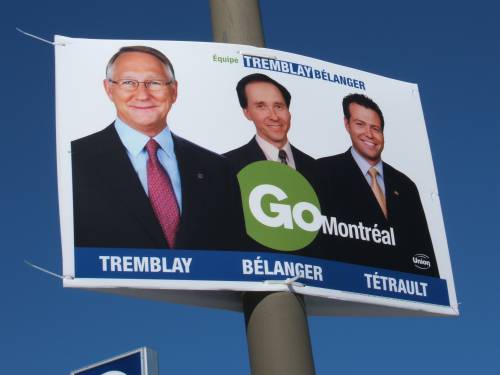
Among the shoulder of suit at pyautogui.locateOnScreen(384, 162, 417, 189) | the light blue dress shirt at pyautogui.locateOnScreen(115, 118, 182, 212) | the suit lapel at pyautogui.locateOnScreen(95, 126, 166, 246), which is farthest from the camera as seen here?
the shoulder of suit at pyautogui.locateOnScreen(384, 162, 417, 189)

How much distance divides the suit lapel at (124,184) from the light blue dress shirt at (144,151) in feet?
0.14

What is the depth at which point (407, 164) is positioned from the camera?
8.43 meters

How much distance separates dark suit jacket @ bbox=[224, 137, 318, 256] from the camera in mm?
7511

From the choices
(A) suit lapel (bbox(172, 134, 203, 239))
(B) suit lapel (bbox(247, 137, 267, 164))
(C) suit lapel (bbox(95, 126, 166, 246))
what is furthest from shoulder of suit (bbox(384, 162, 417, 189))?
(C) suit lapel (bbox(95, 126, 166, 246))

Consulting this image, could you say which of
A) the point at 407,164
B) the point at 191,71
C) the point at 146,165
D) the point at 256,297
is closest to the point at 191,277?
the point at 256,297

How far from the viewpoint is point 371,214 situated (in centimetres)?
789

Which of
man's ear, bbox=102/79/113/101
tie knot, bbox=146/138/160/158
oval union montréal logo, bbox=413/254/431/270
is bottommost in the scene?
oval union montréal logo, bbox=413/254/431/270

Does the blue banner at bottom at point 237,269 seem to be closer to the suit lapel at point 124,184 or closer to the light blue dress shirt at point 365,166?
the suit lapel at point 124,184

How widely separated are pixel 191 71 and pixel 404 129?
175cm

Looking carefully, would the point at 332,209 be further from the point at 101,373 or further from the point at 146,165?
the point at 101,373

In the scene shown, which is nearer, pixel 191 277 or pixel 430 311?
pixel 191 277

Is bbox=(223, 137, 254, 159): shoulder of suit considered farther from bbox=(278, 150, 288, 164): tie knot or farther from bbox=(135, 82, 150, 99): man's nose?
bbox=(135, 82, 150, 99): man's nose

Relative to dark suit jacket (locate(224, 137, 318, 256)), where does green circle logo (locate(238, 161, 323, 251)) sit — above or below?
below

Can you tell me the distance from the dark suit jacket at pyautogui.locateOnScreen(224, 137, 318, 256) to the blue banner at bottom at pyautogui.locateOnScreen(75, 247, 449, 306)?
173 mm
